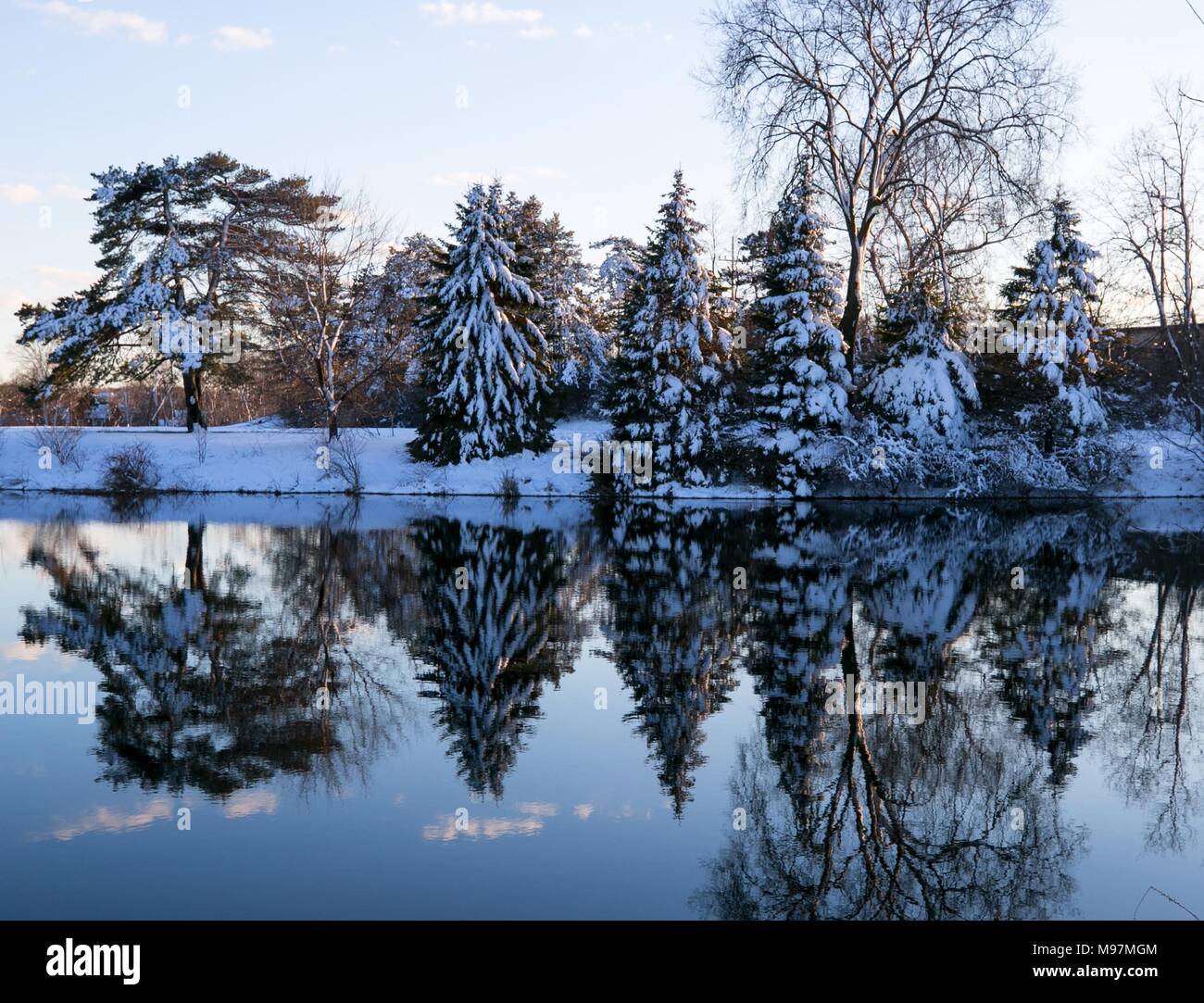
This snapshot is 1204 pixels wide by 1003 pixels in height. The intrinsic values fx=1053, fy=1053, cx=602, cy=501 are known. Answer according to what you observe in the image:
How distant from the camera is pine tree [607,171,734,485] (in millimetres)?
35312

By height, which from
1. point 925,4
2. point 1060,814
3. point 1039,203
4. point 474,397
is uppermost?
point 925,4

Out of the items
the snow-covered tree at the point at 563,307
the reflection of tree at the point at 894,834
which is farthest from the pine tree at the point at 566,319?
the reflection of tree at the point at 894,834

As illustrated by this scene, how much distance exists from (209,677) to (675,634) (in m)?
4.79

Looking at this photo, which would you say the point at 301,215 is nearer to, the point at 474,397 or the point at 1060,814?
the point at 474,397

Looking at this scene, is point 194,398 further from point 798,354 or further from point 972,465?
point 972,465

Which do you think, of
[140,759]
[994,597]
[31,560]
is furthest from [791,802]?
[31,560]

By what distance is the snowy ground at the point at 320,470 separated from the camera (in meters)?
37.4

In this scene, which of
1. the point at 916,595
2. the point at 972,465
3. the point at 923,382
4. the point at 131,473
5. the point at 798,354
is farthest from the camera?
the point at 131,473

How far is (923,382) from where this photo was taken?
34.6 m

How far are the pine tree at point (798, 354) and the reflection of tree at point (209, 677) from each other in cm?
2237

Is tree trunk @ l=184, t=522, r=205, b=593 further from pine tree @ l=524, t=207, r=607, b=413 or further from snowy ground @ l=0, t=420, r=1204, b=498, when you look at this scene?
pine tree @ l=524, t=207, r=607, b=413

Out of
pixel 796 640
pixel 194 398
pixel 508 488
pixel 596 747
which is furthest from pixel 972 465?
pixel 596 747

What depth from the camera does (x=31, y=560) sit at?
1752 cm

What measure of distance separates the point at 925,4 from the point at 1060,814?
30.5 metres
